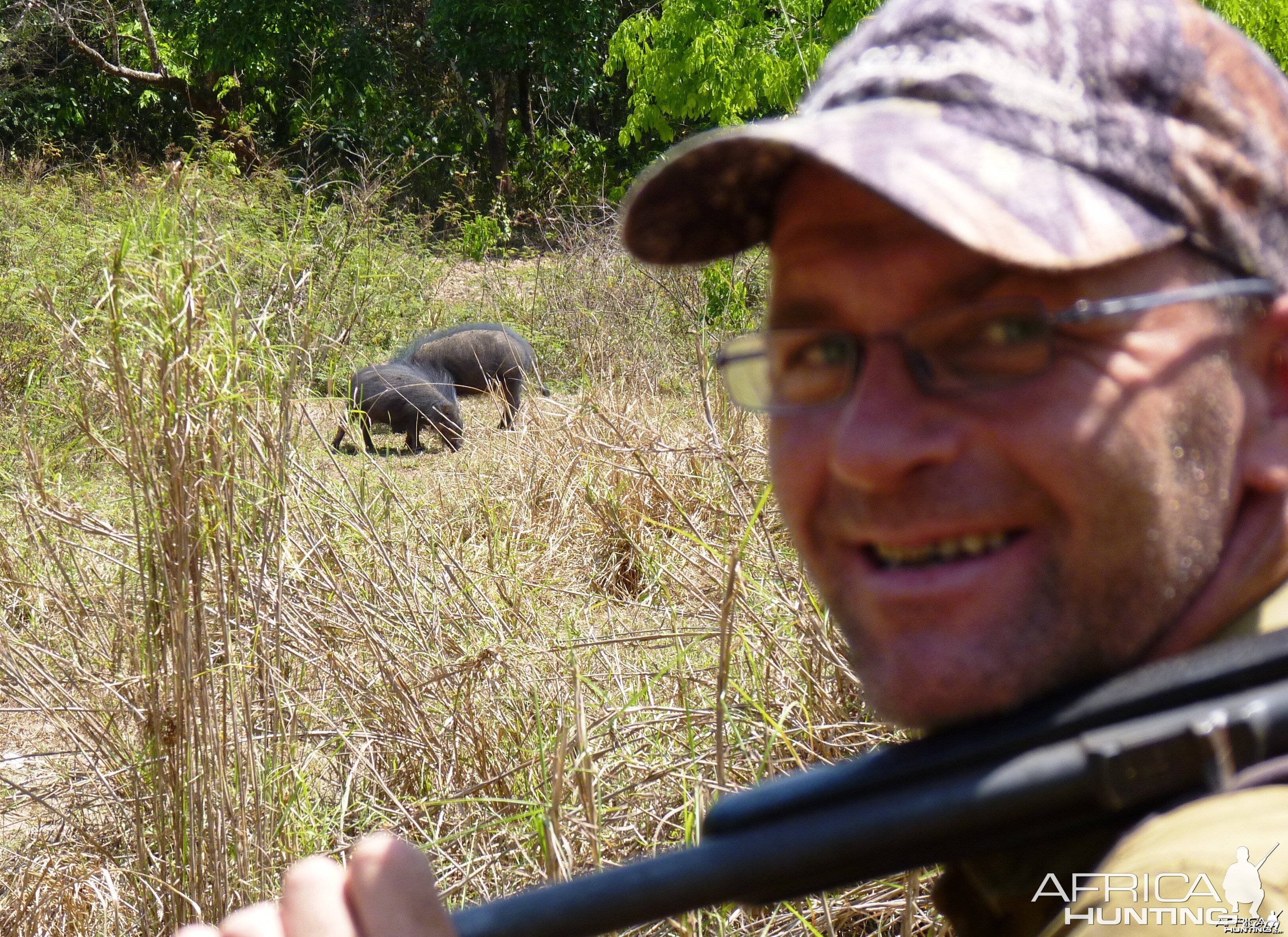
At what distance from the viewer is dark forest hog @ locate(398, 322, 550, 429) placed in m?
9.56

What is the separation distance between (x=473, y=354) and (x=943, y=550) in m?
8.62

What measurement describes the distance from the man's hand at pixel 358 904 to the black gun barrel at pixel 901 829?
5 centimetres

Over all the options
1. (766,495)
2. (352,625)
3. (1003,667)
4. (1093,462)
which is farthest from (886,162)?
(352,625)

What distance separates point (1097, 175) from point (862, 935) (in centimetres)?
188

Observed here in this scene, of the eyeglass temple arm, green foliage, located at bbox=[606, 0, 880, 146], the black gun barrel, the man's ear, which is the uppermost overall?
green foliage, located at bbox=[606, 0, 880, 146]

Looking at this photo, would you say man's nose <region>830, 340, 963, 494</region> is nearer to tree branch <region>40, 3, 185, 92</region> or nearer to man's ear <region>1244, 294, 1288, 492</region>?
man's ear <region>1244, 294, 1288, 492</region>

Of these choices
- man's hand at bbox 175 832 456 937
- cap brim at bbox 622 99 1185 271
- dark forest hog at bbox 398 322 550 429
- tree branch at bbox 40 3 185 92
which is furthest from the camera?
tree branch at bbox 40 3 185 92

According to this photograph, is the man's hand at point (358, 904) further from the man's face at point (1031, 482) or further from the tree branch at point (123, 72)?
the tree branch at point (123, 72)

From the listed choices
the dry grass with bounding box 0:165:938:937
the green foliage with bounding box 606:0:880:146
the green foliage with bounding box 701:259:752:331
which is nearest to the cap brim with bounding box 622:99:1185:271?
the dry grass with bounding box 0:165:938:937

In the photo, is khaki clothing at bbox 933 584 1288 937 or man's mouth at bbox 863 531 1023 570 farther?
man's mouth at bbox 863 531 1023 570

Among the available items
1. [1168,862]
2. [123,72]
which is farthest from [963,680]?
[123,72]

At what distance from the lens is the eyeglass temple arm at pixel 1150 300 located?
3.59 feet

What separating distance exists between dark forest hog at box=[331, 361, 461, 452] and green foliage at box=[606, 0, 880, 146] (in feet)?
8.55

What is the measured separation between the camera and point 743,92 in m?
7.86
